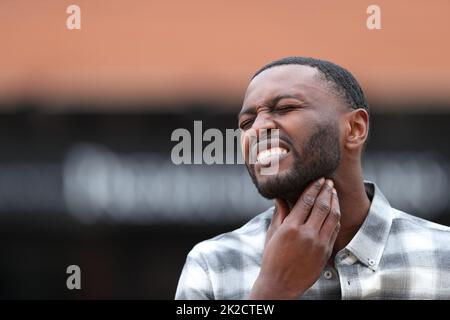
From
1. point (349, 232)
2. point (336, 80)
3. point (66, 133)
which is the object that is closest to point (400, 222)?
point (349, 232)

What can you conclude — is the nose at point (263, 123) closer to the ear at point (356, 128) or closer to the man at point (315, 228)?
the man at point (315, 228)

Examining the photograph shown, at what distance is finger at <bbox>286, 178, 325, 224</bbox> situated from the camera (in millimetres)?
2193

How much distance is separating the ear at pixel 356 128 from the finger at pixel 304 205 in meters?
0.28

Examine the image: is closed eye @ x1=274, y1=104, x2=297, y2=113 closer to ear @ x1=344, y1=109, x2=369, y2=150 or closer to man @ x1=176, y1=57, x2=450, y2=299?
man @ x1=176, y1=57, x2=450, y2=299

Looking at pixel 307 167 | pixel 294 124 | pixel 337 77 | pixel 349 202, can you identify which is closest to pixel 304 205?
pixel 307 167

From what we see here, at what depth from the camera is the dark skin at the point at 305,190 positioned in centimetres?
216

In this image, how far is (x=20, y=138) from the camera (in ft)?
21.2

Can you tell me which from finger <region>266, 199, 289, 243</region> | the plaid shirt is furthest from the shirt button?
finger <region>266, 199, 289, 243</region>

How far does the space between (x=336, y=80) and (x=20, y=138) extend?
4.50 m

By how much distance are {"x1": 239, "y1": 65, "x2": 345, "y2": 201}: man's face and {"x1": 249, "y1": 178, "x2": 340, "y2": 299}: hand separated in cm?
11

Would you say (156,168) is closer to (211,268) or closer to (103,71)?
(103,71)

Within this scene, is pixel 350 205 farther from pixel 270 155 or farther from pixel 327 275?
pixel 270 155

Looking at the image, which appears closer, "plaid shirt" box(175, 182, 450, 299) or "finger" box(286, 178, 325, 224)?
"finger" box(286, 178, 325, 224)

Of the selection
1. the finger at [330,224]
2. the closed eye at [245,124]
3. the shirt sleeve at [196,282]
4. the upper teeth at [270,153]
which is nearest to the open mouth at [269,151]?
the upper teeth at [270,153]
